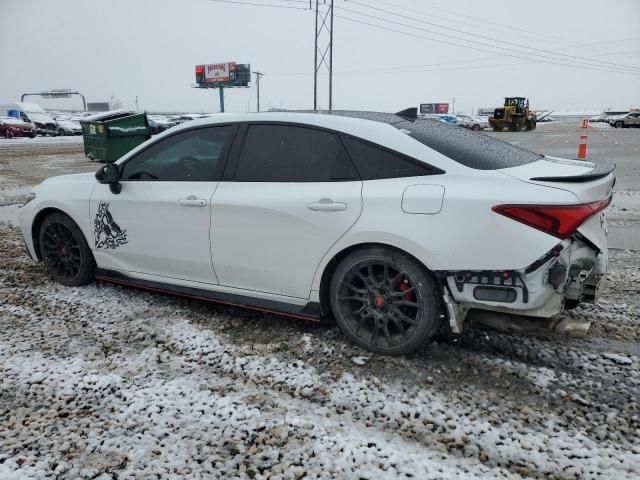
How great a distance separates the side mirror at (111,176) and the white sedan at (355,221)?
0.01 metres

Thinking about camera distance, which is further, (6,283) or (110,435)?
(6,283)

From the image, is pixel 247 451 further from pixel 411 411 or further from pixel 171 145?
pixel 171 145

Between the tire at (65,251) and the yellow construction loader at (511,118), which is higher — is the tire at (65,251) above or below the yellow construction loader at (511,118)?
below

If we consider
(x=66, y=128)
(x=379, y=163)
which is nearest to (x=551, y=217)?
(x=379, y=163)

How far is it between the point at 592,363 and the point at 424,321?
1.07 metres

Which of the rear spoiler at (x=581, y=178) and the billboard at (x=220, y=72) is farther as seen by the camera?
the billboard at (x=220, y=72)

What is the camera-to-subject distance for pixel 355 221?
299 cm

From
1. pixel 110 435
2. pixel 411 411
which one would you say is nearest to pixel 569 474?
pixel 411 411

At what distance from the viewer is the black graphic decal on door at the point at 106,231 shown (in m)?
3.97

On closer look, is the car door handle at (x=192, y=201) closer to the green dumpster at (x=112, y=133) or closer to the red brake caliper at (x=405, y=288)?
the red brake caliper at (x=405, y=288)

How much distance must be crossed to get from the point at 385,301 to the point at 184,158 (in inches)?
71.8

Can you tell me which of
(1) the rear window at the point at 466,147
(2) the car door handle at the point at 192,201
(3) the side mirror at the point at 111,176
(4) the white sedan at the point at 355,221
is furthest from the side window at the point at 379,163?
(3) the side mirror at the point at 111,176

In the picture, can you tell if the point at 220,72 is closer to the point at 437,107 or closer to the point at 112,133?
the point at 437,107

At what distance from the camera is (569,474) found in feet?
7.01
